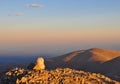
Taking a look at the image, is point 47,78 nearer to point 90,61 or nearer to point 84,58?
point 90,61

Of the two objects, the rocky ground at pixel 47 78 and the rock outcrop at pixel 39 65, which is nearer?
the rocky ground at pixel 47 78

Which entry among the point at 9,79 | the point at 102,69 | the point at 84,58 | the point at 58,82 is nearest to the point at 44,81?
the point at 58,82

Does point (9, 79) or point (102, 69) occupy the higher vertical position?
point (9, 79)

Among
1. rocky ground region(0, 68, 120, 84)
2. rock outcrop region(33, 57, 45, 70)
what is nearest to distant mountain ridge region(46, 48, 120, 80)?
rock outcrop region(33, 57, 45, 70)

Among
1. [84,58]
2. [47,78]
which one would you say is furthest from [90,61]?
[47,78]

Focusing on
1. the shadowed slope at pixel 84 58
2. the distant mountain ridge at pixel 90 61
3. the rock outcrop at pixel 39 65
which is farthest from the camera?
the shadowed slope at pixel 84 58

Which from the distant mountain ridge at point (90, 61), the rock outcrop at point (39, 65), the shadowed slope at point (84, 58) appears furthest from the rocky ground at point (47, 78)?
the shadowed slope at point (84, 58)

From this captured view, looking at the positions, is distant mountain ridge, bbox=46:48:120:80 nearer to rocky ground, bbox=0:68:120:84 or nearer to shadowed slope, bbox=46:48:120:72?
shadowed slope, bbox=46:48:120:72

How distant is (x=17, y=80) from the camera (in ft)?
67.4

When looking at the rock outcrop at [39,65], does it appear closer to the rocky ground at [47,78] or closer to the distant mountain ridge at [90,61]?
the rocky ground at [47,78]

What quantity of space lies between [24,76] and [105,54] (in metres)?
45.1

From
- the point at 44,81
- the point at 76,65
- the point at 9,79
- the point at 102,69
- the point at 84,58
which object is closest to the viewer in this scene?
the point at 44,81

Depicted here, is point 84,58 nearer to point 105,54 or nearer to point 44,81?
point 105,54

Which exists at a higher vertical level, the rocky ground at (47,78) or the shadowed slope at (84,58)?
the rocky ground at (47,78)
